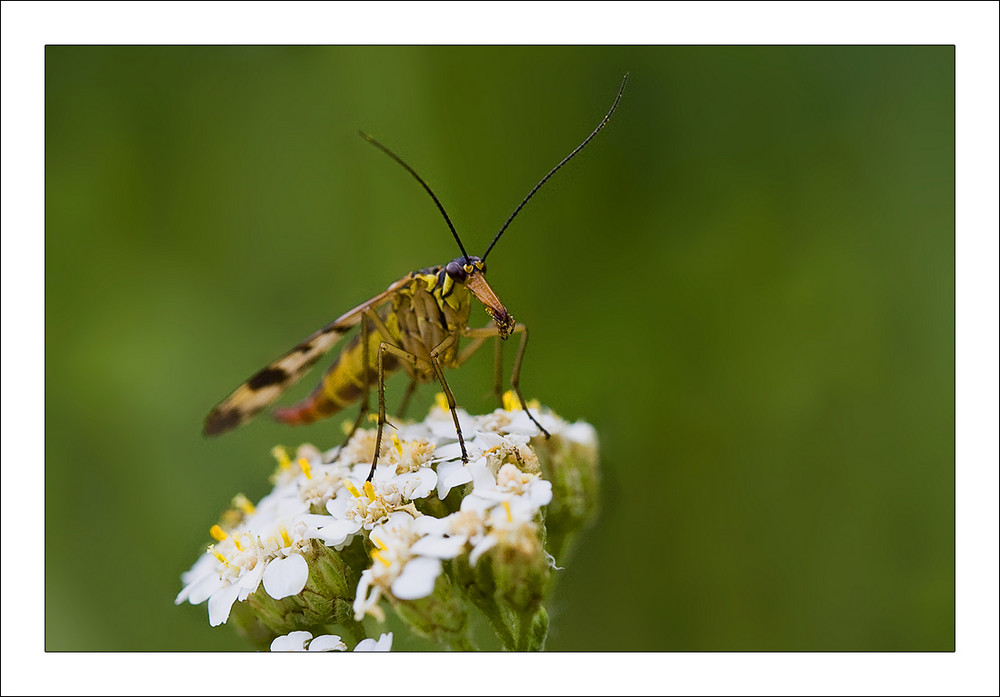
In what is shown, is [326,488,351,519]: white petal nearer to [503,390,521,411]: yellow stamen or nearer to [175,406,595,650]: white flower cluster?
[175,406,595,650]: white flower cluster

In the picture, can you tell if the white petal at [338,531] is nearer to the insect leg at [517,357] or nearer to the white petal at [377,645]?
the white petal at [377,645]

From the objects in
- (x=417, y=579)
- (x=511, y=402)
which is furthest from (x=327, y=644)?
(x=511, y=402)

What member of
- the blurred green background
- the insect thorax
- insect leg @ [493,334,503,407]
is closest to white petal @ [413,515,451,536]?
Answer: the insect thorax

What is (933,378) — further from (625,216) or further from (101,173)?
(101,173)

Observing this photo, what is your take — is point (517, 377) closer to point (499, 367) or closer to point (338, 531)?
point (499, 367)

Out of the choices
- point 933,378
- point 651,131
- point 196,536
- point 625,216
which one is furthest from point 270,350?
point 933,378
